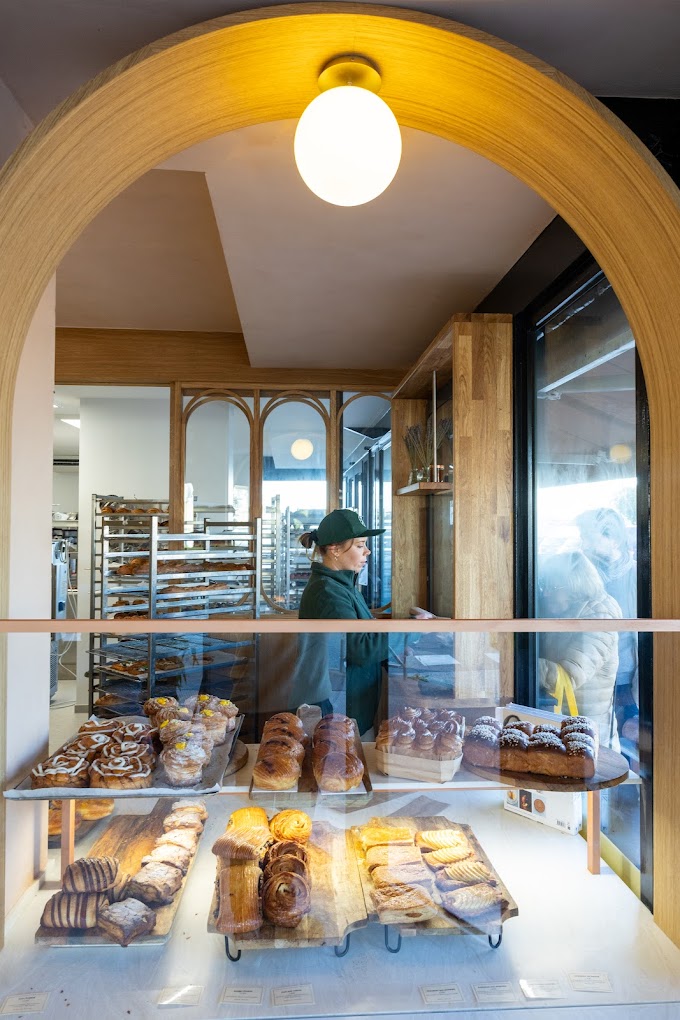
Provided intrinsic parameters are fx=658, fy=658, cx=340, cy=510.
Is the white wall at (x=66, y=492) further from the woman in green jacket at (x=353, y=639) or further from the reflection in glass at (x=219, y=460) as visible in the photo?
the woman in green jacket at (x=353, y=639)

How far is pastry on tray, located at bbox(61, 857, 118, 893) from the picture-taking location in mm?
1181

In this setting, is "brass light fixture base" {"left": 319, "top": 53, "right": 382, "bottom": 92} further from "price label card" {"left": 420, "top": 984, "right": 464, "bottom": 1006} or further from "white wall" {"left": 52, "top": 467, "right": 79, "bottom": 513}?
"white wall" {"left": 52, "top": 467, "right": 79, "bottom": 513}

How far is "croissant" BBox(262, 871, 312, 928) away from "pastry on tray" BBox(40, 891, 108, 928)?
→ 292mm

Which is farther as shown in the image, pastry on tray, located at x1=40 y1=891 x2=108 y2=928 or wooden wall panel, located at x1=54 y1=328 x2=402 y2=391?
wooden wall panel, located at x1=54 y1=328 x2=402 y2=391

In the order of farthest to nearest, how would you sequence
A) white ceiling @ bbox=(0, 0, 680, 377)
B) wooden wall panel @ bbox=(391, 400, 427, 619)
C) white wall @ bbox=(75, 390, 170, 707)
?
1. white wall @ bbox=(75, 390, 170, 707)
2. wooden wall panel @ bbox=(391, 400, 427, 619)
3. white ceiling @ bbox=(0, 0, 680, 377)

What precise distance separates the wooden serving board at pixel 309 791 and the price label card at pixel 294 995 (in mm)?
298

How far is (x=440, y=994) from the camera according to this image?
3.77 ft

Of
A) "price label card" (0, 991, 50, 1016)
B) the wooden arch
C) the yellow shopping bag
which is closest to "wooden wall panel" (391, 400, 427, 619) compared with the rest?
the wooden arch

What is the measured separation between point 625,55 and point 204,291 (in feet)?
8.31

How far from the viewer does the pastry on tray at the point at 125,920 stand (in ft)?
3.82

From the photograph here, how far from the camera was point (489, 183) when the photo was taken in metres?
1.86

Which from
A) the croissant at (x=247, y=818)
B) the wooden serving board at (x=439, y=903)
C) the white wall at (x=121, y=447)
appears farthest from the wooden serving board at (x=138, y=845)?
the white wall at (x=121, y=447)

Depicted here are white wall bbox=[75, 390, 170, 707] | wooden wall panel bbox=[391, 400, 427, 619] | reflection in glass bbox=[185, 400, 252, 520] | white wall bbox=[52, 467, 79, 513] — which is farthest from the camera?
white wall bbox=[52, 467, 79, 513]

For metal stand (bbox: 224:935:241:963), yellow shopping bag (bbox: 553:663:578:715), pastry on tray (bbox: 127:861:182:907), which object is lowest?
metal stand (bbox: 224:935:241:963)
